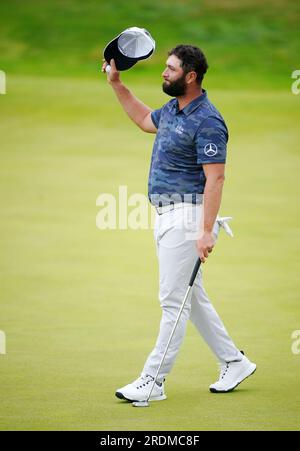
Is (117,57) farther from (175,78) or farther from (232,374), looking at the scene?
(232,374)

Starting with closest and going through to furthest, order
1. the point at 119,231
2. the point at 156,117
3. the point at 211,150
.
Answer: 1. the point at 211,150
2. the point at 156,117
3. the point at 119,231

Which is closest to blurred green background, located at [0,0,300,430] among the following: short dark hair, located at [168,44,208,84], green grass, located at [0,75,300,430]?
green grass, located at [0,75,300,430]

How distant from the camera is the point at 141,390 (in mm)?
5902

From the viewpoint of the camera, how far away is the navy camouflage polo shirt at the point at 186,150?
19.1 feet

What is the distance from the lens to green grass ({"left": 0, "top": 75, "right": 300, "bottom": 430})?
582cm

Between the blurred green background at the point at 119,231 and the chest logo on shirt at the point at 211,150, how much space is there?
1.22 metres

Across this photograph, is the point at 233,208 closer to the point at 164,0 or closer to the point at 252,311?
the point at 252,311

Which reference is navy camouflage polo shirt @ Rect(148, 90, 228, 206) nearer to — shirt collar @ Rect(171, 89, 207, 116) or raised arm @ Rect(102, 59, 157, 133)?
shirt collar @ Rect(171, 89, 207, 116)

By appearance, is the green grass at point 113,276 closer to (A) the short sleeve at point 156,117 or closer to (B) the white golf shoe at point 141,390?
(B) the white golf shoe at point 141,390

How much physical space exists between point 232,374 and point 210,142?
Result: 123 centimetres

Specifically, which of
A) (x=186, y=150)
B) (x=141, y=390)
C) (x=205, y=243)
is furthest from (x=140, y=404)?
(x=186, y=150)

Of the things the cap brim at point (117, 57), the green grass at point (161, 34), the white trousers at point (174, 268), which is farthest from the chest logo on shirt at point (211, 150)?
the green grass at point (161, 34)

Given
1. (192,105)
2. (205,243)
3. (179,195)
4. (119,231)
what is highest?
(119,231)
